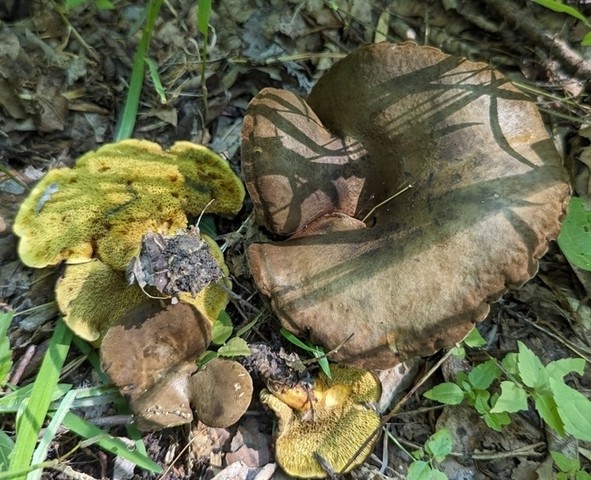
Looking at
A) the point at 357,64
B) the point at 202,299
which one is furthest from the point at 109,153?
the point at 357,64

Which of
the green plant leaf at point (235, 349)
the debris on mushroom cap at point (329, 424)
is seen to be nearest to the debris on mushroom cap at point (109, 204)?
the green plant leaf at point (235, 349)

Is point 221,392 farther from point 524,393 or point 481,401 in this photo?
point 524,393

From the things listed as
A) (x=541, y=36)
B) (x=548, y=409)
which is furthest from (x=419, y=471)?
(x=541, y=36)

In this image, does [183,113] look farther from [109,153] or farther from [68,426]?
[68,426]

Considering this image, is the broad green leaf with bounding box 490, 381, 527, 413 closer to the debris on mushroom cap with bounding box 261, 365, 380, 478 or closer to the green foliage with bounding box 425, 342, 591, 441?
the green foliage with bounding box 425, 342, 591, 441

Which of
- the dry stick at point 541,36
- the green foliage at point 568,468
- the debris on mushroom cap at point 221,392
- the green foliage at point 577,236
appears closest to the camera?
the green foliage at point 568,468

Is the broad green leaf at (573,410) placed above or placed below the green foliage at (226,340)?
above

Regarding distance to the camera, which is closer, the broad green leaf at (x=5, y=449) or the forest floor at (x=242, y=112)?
the broad green leaf at (x=5, y=449)

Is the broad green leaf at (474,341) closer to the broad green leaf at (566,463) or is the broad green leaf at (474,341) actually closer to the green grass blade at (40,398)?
the broad green leaf at (566,463)
